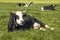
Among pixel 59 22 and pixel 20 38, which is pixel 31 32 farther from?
pixel 59 22

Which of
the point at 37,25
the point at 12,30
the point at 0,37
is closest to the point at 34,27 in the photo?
the point at 37,25

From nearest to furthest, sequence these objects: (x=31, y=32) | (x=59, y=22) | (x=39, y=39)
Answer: (x=39, y=39) < (x=31, y=32) < (x=59, y=22)

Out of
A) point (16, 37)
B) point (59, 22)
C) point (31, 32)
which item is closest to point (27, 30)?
point (31, 32)

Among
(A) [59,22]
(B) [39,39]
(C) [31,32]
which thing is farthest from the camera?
(A) [59,22]

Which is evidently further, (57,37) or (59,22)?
(59,22)

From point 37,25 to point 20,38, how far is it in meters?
0.91

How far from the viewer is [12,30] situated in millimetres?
6852

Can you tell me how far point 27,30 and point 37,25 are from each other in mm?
368

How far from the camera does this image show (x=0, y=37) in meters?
6.41

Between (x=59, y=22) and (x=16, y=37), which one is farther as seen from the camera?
(x=59, y=22)

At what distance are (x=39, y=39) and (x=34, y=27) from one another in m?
0.88

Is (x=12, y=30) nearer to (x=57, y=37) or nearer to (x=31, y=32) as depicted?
(x=31, y=32)

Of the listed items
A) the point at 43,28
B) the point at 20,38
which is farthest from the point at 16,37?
the point at 43,28

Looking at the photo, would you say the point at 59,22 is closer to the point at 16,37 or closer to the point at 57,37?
the point at 57,37
